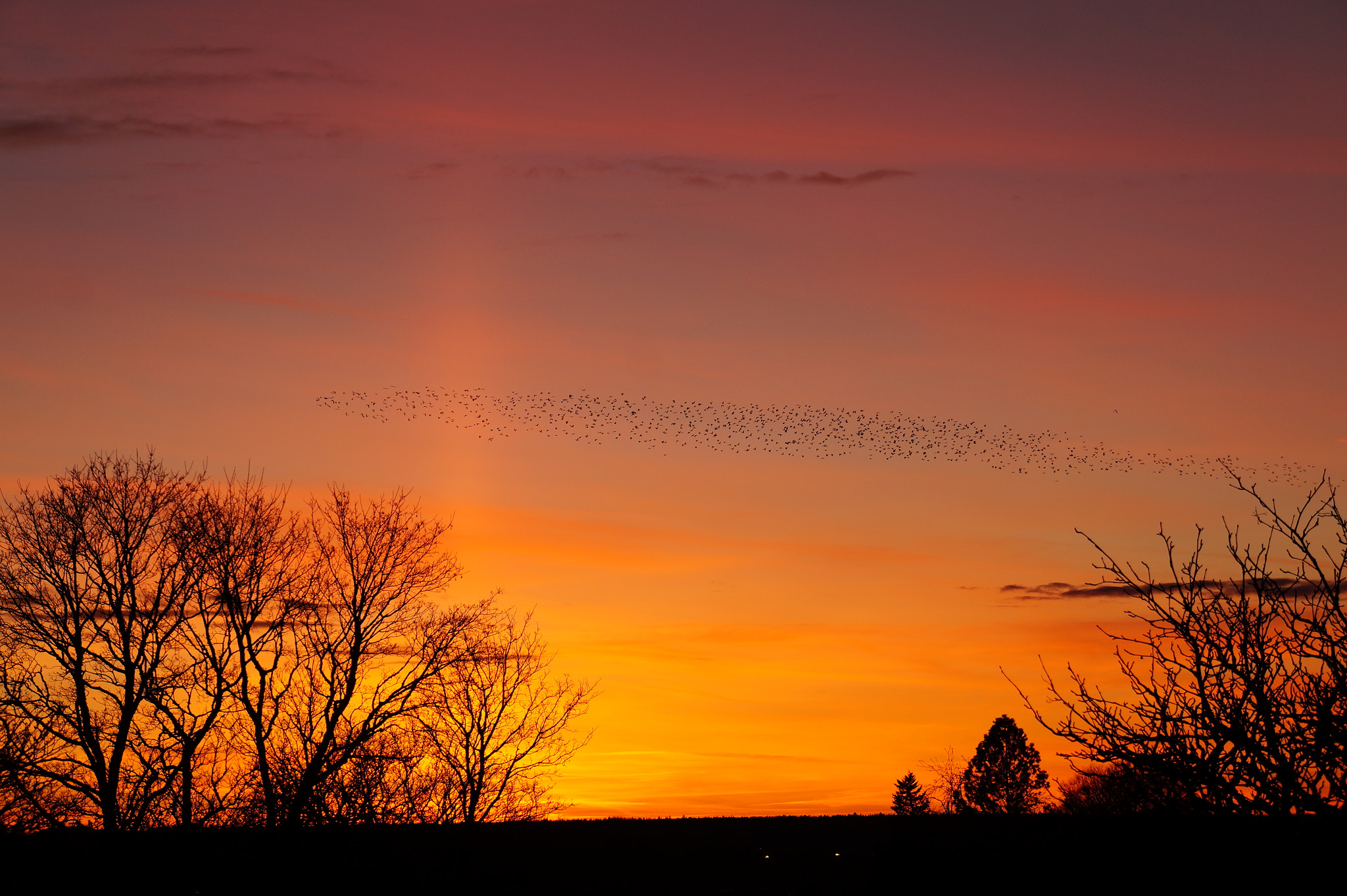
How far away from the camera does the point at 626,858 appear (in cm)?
3303

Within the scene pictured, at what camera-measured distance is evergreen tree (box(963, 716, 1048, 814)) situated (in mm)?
69625

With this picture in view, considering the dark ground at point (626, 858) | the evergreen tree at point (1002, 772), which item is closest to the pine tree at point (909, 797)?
the evergreen tree at point (1002, 772)

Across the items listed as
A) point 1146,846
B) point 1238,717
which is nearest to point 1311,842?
point 1238,717

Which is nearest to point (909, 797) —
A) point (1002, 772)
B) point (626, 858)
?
point (1002, 772)

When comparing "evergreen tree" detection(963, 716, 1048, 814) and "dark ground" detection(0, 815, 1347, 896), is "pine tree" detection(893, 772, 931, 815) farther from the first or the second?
"dark ground" detection(0, 815, 1347, 896)

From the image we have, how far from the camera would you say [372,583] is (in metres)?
28.4

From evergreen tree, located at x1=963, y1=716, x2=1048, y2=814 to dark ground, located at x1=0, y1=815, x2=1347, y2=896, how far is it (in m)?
37.4

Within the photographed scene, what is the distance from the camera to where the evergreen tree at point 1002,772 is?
6962cm

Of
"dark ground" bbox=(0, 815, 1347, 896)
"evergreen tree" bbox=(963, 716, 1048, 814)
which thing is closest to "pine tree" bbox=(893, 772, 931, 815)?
"evergreen tree" bbox=(963, 716, 1048, 814)

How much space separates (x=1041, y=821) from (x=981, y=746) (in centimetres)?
4514

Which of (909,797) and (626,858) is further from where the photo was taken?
(909,797)

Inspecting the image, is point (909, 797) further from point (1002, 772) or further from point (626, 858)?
point (626, 858)

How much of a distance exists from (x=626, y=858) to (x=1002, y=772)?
149 ft

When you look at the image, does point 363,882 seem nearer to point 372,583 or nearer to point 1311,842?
point 372,583
